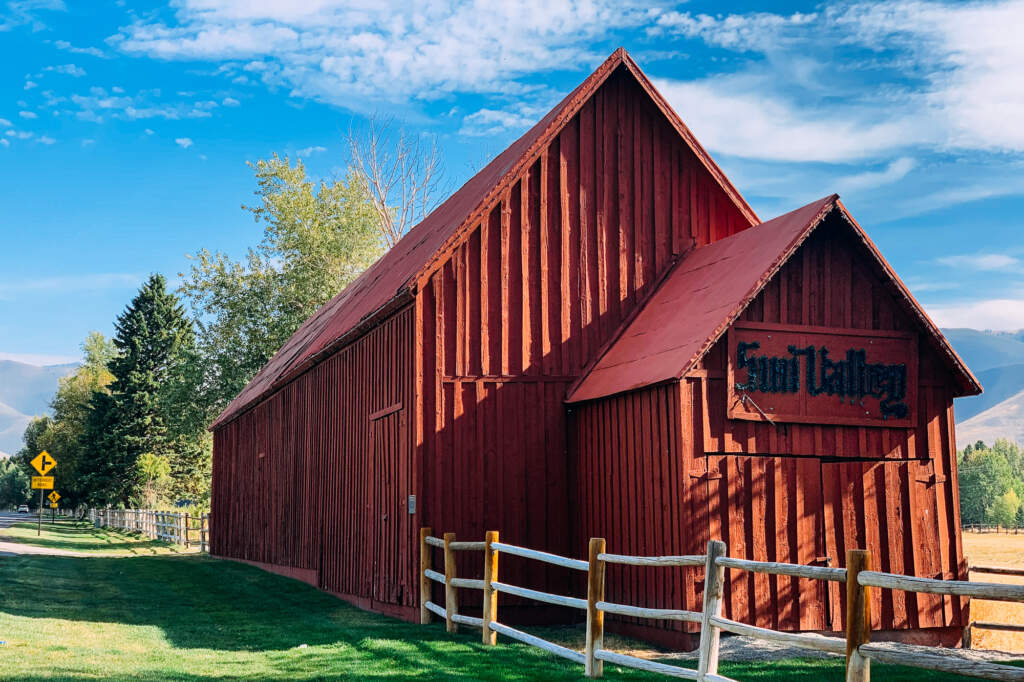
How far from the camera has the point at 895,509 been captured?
13625 mm

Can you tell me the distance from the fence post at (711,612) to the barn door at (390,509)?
22.4 feet

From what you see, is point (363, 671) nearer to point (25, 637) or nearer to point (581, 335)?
point (25, 637)

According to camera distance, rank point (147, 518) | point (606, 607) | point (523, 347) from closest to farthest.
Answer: point (606, 607) < point (523, 347) < point (147, 518)

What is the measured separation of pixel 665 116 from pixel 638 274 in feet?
9.06

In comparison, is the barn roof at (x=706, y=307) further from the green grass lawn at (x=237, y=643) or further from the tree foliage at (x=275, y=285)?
the tree foliage at (x=275, y=285)

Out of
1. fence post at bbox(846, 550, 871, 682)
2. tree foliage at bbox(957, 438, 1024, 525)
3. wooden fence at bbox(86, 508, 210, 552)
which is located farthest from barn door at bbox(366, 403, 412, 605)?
tree foliage at bbox(957, 438, 1024, 525)

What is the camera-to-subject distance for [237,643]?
13367 mm

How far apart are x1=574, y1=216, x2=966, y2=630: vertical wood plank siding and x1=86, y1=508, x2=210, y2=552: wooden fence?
27.9 meters

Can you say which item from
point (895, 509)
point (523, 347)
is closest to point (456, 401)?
point (523, 347)

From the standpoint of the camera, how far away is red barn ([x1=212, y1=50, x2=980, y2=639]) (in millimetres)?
13148

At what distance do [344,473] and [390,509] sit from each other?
333 cm

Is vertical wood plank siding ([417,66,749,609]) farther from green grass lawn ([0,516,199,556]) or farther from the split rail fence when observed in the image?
green grass lawn ([0,516,199,556])

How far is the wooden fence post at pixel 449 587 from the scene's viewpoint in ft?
44.9

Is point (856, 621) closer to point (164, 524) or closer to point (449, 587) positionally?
point (449, 587)
